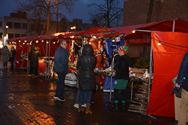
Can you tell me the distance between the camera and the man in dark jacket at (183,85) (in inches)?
360

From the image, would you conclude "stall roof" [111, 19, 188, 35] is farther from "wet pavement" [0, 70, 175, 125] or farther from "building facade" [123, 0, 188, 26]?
"building facade" [123, 0, 188, 26]

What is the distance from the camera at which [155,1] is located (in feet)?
96.8

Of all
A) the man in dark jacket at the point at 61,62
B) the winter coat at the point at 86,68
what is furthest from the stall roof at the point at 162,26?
the man in dark jacket at the point at 61,62

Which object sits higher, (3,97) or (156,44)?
(156,44)

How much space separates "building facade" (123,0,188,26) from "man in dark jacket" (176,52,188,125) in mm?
16479

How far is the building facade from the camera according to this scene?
27344 millimetres

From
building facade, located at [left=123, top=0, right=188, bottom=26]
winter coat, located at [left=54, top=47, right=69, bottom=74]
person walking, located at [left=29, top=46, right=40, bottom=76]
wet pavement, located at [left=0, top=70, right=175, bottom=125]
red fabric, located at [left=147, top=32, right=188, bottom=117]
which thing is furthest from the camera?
building facade, located at [left=123, top=0, right=188, bottom=26]

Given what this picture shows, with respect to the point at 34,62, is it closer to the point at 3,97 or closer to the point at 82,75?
the point at 3,97

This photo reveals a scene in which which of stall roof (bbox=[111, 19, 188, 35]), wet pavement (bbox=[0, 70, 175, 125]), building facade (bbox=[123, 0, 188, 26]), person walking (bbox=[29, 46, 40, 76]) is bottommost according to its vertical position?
wet pavement (bbox=[0, 70, 175, 125])

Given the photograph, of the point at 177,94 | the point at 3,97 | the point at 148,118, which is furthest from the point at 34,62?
the point at 177,94

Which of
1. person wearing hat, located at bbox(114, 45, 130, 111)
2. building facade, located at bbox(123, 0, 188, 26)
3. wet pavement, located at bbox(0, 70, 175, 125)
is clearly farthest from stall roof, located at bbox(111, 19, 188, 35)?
building facade, located at bbox(123, 0, 188, 26)

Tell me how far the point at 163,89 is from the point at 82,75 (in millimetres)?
2174

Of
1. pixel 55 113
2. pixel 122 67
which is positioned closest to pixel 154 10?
pixel 122 67

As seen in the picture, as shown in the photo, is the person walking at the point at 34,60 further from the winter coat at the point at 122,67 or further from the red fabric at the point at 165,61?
the red fabric at the point at 165,61
